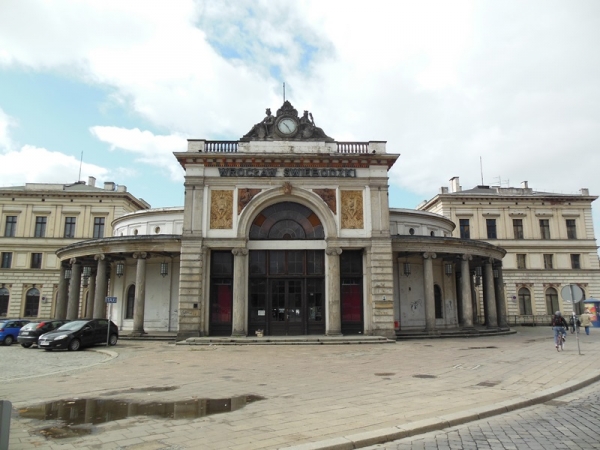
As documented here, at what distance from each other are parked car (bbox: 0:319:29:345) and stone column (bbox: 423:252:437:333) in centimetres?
2340

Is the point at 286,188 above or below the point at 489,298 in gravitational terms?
above

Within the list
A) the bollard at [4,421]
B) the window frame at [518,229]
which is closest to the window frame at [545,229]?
the window frame at [518,229]

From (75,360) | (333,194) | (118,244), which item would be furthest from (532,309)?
(75,360)

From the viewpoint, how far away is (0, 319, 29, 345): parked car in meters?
25.6

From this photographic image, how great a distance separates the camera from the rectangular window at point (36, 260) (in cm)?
4931

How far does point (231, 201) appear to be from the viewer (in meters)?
26.8

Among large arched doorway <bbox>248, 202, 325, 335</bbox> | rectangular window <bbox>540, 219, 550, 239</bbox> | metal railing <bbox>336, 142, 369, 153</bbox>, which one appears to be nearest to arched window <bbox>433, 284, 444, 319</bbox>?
large arched doorway <bbox>248, 202, 325, 335</bbox>

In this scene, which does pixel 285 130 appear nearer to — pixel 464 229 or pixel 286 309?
pixel 286 309

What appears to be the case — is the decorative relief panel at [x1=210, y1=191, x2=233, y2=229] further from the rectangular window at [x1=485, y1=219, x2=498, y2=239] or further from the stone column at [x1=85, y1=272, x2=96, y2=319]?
the rectangular window at [x1=485, y1=219, x2=498, y2=239]

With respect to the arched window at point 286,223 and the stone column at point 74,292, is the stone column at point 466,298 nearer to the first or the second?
the arched window at point 286,223

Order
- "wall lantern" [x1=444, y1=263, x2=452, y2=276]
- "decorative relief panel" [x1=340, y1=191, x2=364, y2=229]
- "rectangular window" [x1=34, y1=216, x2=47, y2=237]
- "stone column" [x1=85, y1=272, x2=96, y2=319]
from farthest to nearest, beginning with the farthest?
"rectangular window" [x1=34, y1=216, x2=47, y2=237]
"stone column" [x1=85, y1=272, x2=96, y2=319]
"wall lantern" [x1=444, y1=263, x2=452, y2=276]
"decorative relief panel" [x1=340, y1=191, x2=364, y2=229]

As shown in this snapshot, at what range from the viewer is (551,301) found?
5009 centimetres

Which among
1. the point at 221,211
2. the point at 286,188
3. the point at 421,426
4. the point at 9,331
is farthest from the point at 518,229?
the point at 421,426

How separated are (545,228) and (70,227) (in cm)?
5193
